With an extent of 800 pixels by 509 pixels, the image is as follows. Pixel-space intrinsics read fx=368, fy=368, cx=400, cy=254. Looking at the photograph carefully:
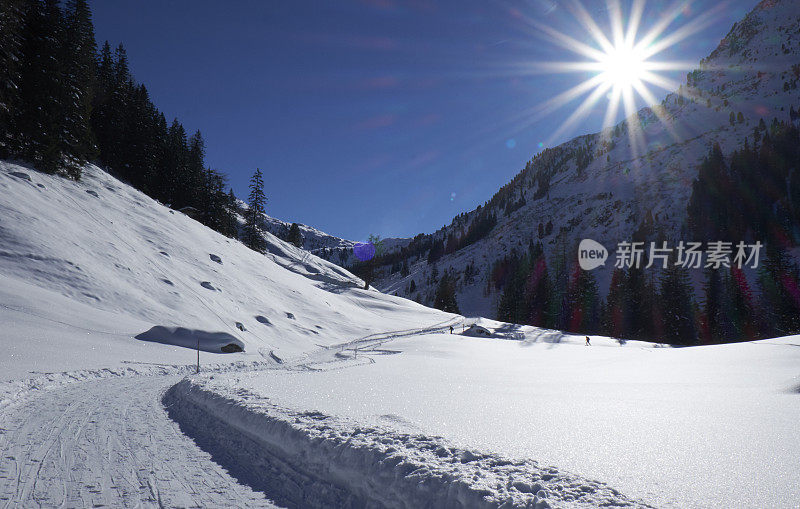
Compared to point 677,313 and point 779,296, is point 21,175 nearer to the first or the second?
point 677,313

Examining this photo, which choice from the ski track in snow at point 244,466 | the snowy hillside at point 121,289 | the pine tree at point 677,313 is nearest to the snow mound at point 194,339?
the snowy hillside at point 121,289

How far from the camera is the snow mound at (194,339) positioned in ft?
61.0

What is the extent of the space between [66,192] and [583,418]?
37.3m

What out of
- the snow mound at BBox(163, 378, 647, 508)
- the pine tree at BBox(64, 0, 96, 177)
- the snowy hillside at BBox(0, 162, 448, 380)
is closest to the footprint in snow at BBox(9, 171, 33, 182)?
the snowy hillside at BBox(0, 162, 448, 380)

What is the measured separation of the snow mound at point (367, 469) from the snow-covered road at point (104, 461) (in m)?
0.37

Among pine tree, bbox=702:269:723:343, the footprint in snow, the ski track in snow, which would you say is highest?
the footprint in snow

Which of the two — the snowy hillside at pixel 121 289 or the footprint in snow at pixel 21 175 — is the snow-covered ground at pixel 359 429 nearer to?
the snowy hillside at pixel 121 289

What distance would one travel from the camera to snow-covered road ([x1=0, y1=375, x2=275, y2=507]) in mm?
4332

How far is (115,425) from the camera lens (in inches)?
281

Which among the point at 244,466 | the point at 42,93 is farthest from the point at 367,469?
the point at 42,93

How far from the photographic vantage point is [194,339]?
64.2 feet

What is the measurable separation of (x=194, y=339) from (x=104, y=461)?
15731 millimetres

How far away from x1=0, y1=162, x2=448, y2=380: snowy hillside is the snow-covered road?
520 cm

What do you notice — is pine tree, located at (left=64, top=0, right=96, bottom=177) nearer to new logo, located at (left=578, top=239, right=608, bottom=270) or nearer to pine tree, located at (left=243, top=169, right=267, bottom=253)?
pine tree, located at (left=243, top=169, right=267, bottom=253)
